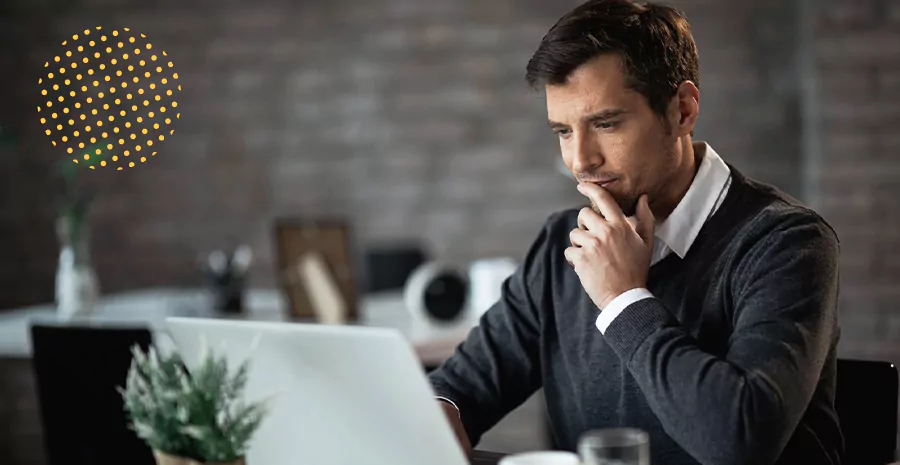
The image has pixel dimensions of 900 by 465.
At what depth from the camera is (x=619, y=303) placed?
142 cm

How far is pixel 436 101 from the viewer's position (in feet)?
14.4

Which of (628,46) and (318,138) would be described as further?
(318,138)

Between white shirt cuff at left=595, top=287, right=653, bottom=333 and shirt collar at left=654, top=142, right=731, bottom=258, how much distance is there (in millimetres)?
162

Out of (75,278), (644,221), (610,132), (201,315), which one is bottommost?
(201,315)

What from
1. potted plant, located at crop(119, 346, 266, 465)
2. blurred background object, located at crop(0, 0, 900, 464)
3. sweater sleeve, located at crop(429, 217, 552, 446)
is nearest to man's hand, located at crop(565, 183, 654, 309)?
sweater sleeve, located at crop(429, 217, 552, 446)

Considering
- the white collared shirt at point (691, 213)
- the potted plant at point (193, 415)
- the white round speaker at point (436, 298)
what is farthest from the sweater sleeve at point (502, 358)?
the white round speaker at point (436, 298)

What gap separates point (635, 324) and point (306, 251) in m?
1.76

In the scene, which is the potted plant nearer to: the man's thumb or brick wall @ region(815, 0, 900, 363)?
the man's thumb

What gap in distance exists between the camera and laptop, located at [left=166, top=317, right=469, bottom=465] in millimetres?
1167

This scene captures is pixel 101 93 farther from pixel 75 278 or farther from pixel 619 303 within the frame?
pixel 75 278

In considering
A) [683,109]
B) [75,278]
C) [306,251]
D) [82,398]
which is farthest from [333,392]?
[75,278]

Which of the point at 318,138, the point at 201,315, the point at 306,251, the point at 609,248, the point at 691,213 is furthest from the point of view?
the point at 318,138

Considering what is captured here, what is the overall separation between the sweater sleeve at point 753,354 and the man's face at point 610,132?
0.60 ft

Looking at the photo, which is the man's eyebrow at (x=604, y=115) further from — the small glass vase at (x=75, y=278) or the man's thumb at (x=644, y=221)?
the small glass vase at (x=75, y=278)
